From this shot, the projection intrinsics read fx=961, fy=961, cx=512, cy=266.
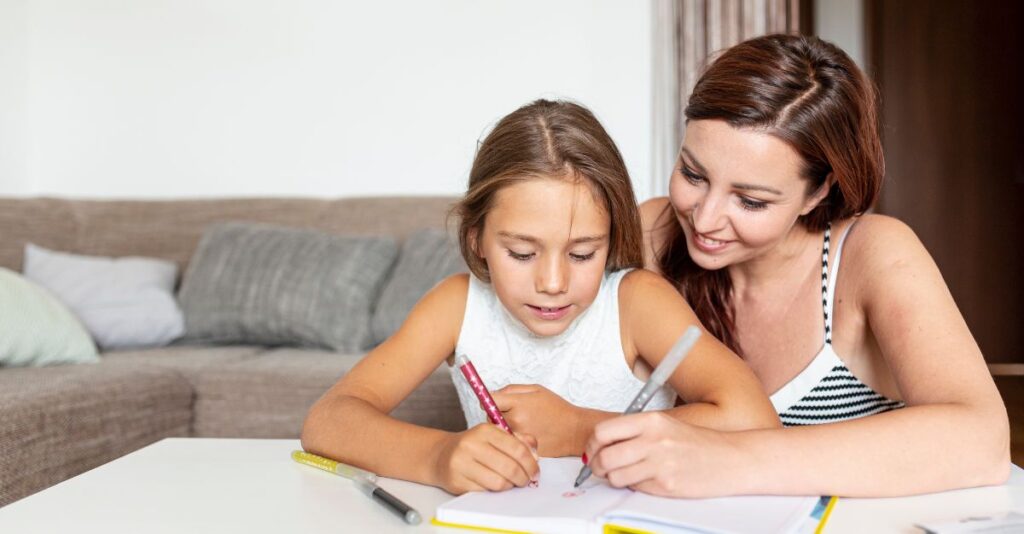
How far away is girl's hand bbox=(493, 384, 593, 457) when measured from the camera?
111cm

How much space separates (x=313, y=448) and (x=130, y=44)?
125 inches

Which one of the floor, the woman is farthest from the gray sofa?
the floor

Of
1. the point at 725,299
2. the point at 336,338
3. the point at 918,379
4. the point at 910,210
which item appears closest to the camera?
the point at 918,379

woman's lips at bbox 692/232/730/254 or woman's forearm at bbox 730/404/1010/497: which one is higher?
woman's lips at bbox 692/232/730/254

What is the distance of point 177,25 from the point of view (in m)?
3.80

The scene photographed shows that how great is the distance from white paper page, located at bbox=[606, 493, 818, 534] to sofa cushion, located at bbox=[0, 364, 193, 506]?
1618 mm

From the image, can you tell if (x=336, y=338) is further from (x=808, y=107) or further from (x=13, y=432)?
(x=808, y=107)

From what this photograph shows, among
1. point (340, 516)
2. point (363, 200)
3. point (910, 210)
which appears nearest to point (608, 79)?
point (363, 200)

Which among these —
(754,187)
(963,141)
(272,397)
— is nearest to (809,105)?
(754,187)

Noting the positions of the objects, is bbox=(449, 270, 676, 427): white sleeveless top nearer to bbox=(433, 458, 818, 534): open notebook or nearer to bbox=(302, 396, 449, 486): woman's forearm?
bbox=(302, 396, 449, 486): woman's forearm

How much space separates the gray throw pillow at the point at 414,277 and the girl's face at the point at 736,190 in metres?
1.59

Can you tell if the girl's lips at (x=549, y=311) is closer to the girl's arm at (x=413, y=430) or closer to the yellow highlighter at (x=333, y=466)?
the girl's arm at (x=413, y=430)

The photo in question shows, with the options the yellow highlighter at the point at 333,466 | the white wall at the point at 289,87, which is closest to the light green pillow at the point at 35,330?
the white wall at the point at 289,87

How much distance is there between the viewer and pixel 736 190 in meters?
1.25
